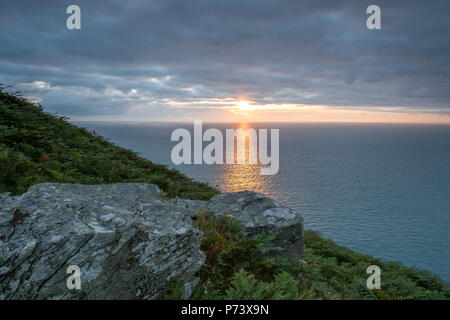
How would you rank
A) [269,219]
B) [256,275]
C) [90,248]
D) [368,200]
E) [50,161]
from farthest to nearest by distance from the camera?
1. [368,200]
2. [50,161]
3. [269,219]
4. [256,275]
5. [90,248]

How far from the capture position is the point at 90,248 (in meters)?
4.18

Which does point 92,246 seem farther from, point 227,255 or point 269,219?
point 269,219

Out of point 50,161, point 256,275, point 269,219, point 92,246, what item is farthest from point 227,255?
point 50,161

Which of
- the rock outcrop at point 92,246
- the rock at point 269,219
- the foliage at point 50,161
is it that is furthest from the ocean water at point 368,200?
the rock outcrop at point 92,246

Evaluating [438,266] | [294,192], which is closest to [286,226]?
[438,266]

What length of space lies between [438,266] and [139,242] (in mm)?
62252

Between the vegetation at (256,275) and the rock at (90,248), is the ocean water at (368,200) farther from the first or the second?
the rock at (90,248)

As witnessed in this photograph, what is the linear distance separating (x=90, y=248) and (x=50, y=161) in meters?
9.67

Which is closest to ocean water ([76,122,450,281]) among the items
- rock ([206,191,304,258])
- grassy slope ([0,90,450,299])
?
grassy slope ([0,90,450,299])

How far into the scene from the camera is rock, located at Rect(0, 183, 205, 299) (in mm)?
3879

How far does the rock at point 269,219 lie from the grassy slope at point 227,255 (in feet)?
1.80

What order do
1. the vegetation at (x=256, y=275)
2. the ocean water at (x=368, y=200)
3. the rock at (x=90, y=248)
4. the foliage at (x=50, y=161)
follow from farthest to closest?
the ocean water at (x=368, y=200) < the foliage at (x=50, y=161) < the vegetation at (x=256, y=275) < the rock at (x=90, y=248)

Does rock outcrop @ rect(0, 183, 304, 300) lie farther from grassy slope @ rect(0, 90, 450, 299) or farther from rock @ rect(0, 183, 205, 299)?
grassy slope @ rect(0, 90, 450, 299)

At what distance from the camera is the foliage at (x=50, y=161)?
358 inches
